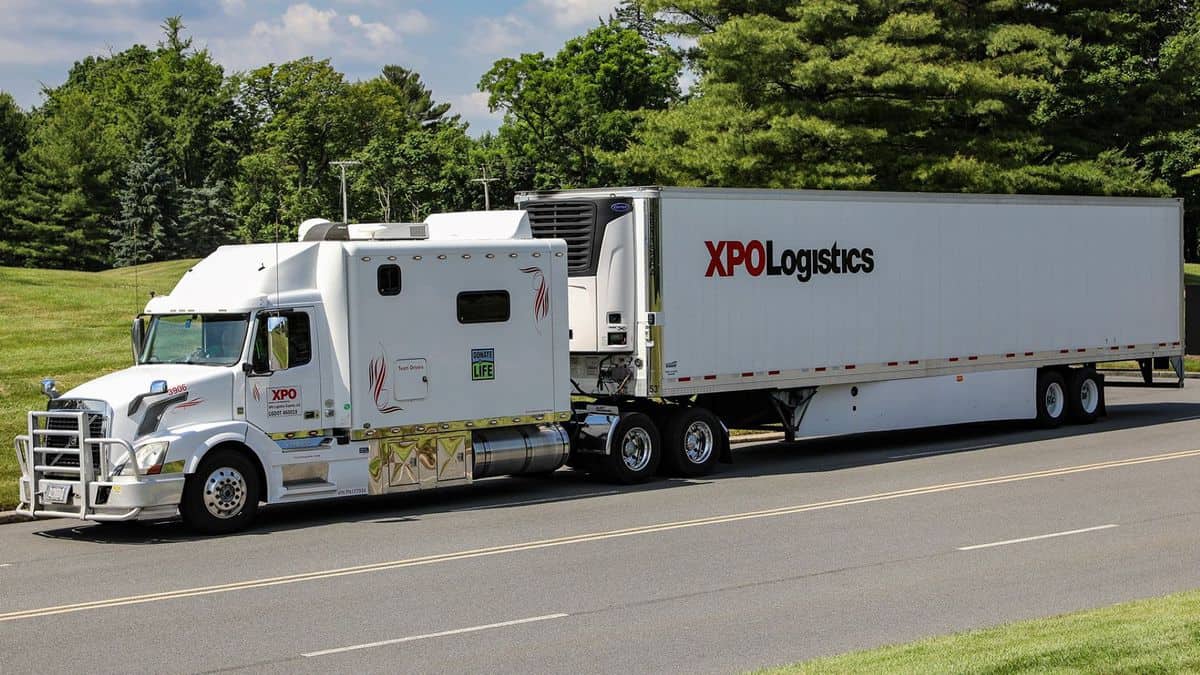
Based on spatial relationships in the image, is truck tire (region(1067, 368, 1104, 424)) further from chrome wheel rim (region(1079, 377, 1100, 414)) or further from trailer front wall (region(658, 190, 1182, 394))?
trailer front wall (region(658, 190, 1182, 394))

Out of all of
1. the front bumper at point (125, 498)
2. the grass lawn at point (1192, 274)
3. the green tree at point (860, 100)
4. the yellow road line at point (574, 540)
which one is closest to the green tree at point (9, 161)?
the green tree at point (860, 100)

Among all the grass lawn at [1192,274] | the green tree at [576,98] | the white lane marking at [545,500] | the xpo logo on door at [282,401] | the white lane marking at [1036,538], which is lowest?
the white lane marking at [1036,538]

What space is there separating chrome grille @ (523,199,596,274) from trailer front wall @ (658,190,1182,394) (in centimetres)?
102

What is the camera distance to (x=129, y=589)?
12328 mm

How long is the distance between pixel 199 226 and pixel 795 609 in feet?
302

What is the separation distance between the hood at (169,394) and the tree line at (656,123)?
436 centimetres

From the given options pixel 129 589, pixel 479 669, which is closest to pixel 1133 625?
pixel 479 669

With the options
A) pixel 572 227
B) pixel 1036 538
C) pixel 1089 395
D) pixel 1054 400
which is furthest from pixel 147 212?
pixel 1036 538

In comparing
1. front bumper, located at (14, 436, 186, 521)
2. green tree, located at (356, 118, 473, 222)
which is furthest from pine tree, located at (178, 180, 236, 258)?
front bumper, located at (14, 436, 186, 521)

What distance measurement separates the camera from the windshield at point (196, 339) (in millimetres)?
16188

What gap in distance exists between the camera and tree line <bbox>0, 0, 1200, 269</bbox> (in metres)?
37.3

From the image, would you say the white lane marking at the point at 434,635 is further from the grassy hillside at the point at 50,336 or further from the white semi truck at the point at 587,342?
the grassy hillside at the point at 50,336

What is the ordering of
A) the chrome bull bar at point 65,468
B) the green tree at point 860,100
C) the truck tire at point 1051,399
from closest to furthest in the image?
the chrome bull bar at point 65,468, the truck tire at point 1051,399, the green tree at point 860,100

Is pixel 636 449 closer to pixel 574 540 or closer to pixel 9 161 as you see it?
pixel 574 540
